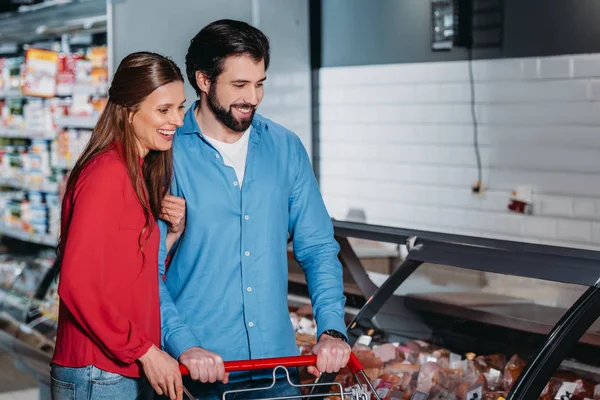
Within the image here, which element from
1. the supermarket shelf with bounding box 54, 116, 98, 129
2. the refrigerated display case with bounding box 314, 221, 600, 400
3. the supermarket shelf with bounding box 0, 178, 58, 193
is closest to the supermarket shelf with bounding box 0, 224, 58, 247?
the supermarket shelf with bounding box 0, 178, 58, 193

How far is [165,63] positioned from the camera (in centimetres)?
219

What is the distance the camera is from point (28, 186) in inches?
268

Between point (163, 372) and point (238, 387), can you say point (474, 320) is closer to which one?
point (238, 387)

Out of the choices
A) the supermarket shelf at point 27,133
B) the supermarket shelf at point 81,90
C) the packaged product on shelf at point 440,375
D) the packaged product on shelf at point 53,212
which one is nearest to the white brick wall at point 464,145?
the packaged product on shelf at point 440,375

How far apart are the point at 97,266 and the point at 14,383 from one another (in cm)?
282

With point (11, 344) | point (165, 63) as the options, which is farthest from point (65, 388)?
point (11, 344)

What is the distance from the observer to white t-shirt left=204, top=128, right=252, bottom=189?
2.48 m

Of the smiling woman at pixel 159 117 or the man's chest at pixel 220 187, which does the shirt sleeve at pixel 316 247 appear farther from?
the smiling woman at pixel 159 117

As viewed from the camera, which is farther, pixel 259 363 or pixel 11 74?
pixel 11 74

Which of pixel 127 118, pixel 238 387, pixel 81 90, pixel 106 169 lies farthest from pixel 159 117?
pixel 81 90

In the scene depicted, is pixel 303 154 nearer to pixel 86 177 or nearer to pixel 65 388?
pixel 86 177

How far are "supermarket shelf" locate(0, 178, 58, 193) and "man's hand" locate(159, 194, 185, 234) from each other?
4371 mm

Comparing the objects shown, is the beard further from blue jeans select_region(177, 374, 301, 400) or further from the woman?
blue jeans select_region(177, 374, 301, 400)

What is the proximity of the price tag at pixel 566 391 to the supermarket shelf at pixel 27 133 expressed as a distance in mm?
4943
